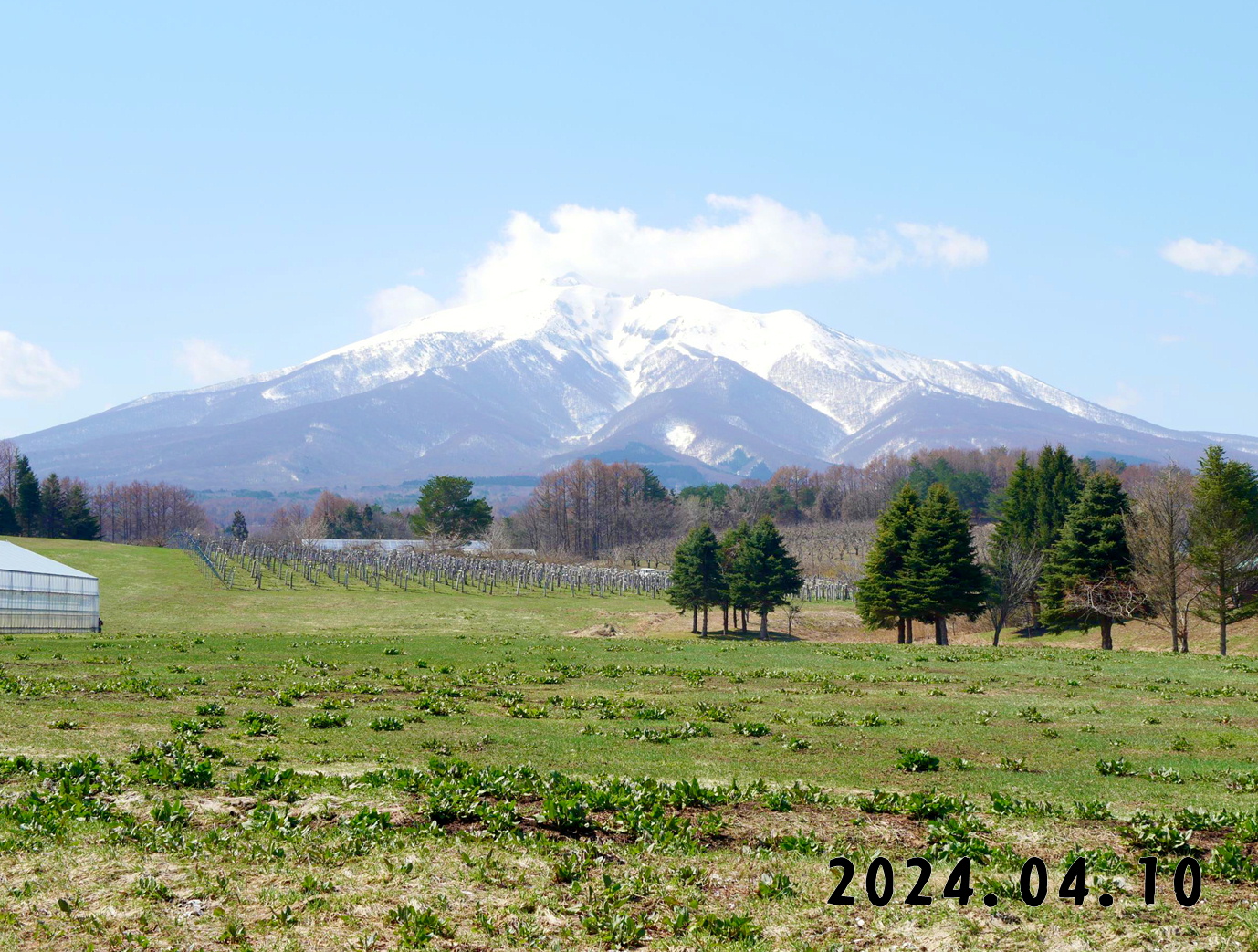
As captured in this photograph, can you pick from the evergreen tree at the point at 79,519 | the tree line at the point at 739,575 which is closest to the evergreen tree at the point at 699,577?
the tree line at the point at 739,575

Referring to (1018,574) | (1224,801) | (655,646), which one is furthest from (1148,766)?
(1018,574)

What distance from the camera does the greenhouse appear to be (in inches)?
1841

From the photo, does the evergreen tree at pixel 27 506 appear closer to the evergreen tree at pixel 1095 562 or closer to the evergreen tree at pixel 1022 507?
the evergreen tree at pixel 1022 507

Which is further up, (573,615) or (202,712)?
(202,712)

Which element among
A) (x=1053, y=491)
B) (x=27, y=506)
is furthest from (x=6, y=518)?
(x=1053, y=491)

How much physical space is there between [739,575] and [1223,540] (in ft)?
113

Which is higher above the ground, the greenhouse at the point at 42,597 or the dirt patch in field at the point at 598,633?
the greenhouse at the point at 42,597

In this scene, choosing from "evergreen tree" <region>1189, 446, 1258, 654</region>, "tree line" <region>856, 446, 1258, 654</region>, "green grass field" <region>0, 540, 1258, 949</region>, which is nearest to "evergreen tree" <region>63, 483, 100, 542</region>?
"tree line" <region>856, 446, 1258, 654</region>

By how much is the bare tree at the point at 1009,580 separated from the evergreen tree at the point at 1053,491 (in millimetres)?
14997

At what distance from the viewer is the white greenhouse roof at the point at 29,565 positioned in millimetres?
48625

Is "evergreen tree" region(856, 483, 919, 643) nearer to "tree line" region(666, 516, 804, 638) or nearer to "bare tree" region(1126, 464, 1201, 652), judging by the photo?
"tree line" region(666, 516, 804, 638)

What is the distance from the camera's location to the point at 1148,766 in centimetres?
1539

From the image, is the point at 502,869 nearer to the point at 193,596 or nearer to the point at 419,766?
the point at 419,766

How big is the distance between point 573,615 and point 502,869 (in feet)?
248
